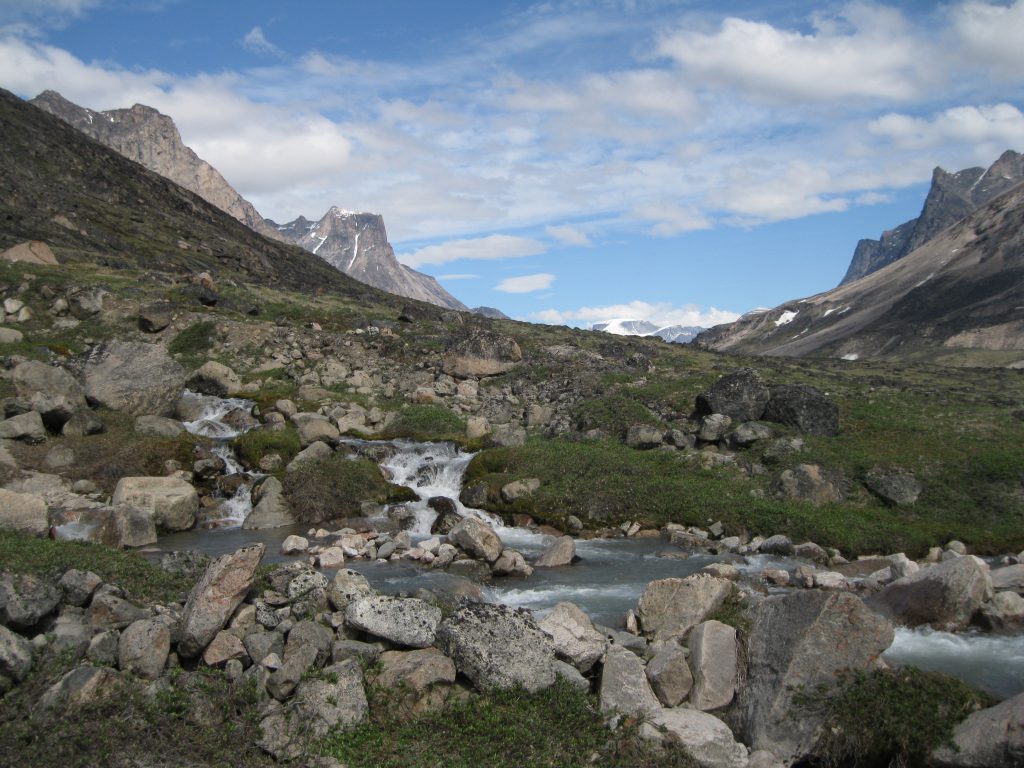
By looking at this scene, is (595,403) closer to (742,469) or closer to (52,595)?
(742,469)

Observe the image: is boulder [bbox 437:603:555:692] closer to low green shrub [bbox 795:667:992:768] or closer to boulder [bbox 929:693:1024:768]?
low green shrub [bbox 795:667:992:768]

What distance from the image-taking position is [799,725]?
38.5 ft

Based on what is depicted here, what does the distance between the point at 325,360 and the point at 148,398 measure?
554 inches

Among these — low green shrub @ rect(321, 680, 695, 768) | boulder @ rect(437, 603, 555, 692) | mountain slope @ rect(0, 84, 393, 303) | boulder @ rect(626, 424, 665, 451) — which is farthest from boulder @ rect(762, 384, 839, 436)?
mountain slope @ rect(0, 84, 393, 303)

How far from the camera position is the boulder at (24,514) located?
20.3m

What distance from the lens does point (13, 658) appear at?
11.0 metres

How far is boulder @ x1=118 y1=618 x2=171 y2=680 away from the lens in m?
11.8

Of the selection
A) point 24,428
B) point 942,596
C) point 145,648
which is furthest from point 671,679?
point 24,428

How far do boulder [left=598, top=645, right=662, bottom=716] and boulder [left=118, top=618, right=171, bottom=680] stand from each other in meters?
7.87

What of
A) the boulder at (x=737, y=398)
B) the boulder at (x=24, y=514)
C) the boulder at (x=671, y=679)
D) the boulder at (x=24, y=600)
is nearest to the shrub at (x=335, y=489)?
the boulder at (x=24, y=514)

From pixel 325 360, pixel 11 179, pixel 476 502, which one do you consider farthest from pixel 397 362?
pixel 11 179

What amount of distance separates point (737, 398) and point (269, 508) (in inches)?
987

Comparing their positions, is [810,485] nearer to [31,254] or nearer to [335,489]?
[335,489]

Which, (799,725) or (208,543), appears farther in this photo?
(208,543)
